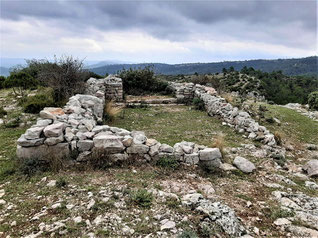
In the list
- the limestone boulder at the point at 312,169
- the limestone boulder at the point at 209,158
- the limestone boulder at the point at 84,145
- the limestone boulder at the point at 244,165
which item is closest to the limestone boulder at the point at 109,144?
the limestone boulder at the point at 84,145

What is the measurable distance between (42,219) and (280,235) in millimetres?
3249

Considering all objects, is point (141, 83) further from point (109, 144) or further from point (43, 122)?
point (109, 144)

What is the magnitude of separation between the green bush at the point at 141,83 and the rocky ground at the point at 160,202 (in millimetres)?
10535

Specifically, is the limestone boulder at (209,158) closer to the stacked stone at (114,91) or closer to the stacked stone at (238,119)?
the stacked stone at (238,119)

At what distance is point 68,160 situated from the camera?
430 centimetres

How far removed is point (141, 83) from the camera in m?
14.9

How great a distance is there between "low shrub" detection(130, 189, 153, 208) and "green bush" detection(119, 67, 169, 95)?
460 inches

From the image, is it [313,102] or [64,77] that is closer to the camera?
[64,77]

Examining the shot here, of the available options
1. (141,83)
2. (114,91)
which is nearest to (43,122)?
(114,91)

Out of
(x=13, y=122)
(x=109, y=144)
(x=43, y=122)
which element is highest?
(x=43, y=122)

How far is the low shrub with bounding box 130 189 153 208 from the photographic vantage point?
10.3 ft

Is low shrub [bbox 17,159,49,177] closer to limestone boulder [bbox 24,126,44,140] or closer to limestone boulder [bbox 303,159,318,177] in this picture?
limestone boulder [bbox 24,126,44,140]

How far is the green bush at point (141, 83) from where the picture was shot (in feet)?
48.3

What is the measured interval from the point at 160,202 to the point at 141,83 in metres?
12.3
